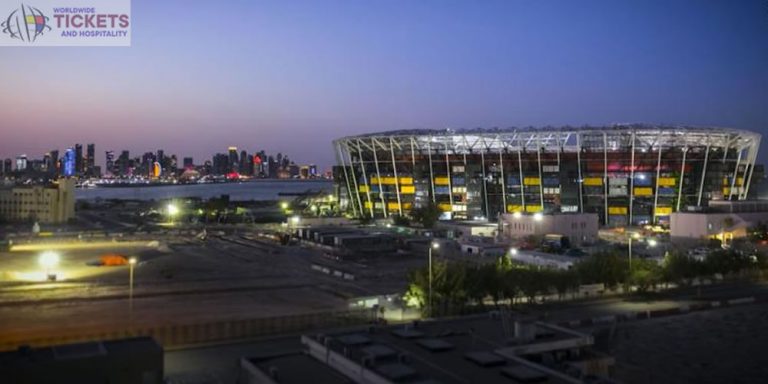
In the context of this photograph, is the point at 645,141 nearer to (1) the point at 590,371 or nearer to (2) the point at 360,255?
(2) the point at 360,255

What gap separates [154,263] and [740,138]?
5545 centimetres

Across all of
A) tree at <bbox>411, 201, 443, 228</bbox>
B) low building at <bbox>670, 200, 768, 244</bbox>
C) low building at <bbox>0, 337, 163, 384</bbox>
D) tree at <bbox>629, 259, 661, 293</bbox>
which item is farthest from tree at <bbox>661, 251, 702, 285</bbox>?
tree at <bbox>411, 201, 443, 228</bbox>

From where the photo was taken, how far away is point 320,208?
82312 millimetres

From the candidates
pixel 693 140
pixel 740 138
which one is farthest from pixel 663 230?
pixel 740 138

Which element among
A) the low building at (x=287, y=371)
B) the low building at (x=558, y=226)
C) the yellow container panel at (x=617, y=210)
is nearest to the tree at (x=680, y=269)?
the low building at (x=558, y=226)

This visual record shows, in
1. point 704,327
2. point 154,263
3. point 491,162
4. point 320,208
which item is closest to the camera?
point 704,327

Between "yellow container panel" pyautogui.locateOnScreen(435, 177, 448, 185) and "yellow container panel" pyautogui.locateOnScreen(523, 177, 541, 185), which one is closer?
"yellow container panel" pyautogui.locateOnScreen(523, 177, 541, 185)

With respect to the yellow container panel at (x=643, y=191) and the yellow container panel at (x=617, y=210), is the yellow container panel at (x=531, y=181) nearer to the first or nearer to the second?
the yellow container panel at (x=617, y=210)

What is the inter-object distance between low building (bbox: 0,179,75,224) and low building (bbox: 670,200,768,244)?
184 feet

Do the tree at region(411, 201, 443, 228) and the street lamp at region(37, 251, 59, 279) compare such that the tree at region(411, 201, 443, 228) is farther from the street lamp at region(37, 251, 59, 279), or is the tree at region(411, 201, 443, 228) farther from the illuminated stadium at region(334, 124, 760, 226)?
the street lamp at region(37, 251, 59, 279)

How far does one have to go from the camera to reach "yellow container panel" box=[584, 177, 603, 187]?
61.2 m

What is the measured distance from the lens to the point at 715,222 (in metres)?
43.6

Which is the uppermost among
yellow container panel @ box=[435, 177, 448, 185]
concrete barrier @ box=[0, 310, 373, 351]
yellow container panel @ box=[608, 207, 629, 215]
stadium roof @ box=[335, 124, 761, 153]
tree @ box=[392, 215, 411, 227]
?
stadium roof @ box=[335, 124, 761, 153]

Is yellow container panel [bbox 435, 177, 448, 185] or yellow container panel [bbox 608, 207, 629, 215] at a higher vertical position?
yellow container panel [bbox 435, 177, 448, 185]
